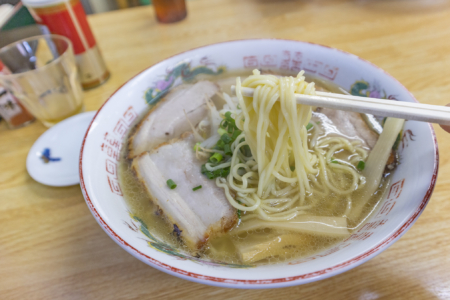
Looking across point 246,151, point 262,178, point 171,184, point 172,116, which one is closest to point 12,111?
point 172,116

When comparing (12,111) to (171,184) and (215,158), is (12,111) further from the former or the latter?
(215,158)

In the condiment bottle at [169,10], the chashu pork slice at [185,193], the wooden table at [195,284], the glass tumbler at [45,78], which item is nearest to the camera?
the wooden table at [195,284]

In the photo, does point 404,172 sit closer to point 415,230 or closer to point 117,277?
point 415,230

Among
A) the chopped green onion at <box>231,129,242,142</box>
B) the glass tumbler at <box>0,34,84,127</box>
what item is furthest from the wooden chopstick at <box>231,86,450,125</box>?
the glass tumbler at <box>0,34,84,127</box>

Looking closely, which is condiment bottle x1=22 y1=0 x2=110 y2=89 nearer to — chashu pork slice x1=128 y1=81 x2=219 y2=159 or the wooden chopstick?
chashu pork slice x1=128 y1=81 x2=219 y2=159

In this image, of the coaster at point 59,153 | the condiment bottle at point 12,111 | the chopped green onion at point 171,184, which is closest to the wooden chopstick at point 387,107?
the chopped green onion at point 171,184

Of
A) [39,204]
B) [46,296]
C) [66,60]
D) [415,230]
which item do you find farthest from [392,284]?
[66,60]

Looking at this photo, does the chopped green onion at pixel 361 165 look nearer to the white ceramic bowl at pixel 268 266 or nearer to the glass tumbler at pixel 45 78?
the white ceramic bowl at pixel 268 266
